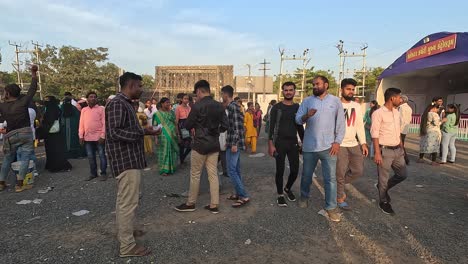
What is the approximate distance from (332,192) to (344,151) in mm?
707

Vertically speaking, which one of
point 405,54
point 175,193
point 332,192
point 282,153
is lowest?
point 175,193

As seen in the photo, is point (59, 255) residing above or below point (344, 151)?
below

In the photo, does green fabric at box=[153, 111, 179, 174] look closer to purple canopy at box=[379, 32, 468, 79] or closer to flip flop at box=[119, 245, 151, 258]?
flip flop at box=[119, 245, 151, 258]

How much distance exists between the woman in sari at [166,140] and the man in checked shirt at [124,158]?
3470 millimetres

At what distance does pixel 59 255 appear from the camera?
299cm

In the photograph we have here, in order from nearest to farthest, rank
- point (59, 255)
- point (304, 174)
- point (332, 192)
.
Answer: point (59, 255)
point (332, 192)
point (304, 174)

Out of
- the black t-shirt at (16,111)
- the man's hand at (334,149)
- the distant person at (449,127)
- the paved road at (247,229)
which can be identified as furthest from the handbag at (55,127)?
the distant person at (449,127)

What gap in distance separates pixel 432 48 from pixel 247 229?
1417 cm

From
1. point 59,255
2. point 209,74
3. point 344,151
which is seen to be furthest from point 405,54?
point 209,74

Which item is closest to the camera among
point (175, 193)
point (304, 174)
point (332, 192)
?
point (332, 192)

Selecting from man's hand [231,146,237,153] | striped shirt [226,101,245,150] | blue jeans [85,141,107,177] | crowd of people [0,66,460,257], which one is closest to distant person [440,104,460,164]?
crowd of people [0,66,460,257]

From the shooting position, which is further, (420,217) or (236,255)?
(420,217)

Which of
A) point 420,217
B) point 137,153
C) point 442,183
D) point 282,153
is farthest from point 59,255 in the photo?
point 442,183

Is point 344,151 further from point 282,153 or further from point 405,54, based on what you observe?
point 405,54
